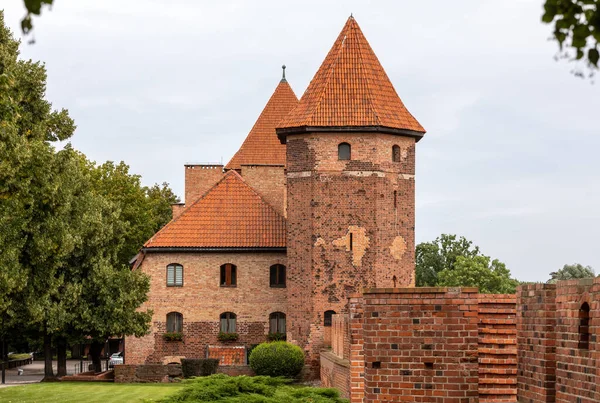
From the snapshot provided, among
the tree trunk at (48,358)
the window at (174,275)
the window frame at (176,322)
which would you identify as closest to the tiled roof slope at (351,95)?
the window at (174,275)

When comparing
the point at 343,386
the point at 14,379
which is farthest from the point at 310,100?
the point at 343,386

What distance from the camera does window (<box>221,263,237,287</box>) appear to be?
5153 cm

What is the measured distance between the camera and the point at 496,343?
11547 mm

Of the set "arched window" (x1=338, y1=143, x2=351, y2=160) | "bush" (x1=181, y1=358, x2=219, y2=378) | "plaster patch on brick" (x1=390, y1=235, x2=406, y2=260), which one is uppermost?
"arched window" (x1=338, y1=143, x2=351, y2=160)

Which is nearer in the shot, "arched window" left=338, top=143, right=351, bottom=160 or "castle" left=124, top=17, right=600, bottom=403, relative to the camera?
"castle" left=124, top=17, right=600, bottom=403

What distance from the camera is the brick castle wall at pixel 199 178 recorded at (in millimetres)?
58875

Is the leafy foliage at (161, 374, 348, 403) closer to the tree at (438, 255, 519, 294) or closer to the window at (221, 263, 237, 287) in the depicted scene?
the window at (221, 263, 237, 287)

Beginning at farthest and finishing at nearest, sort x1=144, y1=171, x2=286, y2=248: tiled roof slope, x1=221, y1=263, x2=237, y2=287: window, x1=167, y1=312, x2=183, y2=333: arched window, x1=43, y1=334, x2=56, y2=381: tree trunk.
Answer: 1. x1=144, y1=171, x2=286, y2=248: tiled roof slope
2. x1=221, y1=263, x2=237, y2=287: window
3. x1=167, y1=312, x2=183, y2=333: arched window
4. x1=43, y1=334, x2=56, y2=381: tree trunk

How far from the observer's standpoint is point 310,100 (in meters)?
48.9

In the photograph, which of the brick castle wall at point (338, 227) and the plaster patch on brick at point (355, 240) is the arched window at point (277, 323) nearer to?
the brick castle wall at point (338, 227)

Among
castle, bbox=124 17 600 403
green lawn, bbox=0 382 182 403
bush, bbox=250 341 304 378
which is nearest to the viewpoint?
green lawn, bbox=0 382 182 403

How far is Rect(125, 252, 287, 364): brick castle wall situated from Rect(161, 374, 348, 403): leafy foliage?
2747 centimetres

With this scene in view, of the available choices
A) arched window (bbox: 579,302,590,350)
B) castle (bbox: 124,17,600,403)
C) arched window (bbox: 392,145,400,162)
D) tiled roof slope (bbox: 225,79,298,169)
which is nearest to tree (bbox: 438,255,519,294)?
tiled roof slope (bbox: 225,79,298,169)

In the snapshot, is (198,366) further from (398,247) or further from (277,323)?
(398,247)
